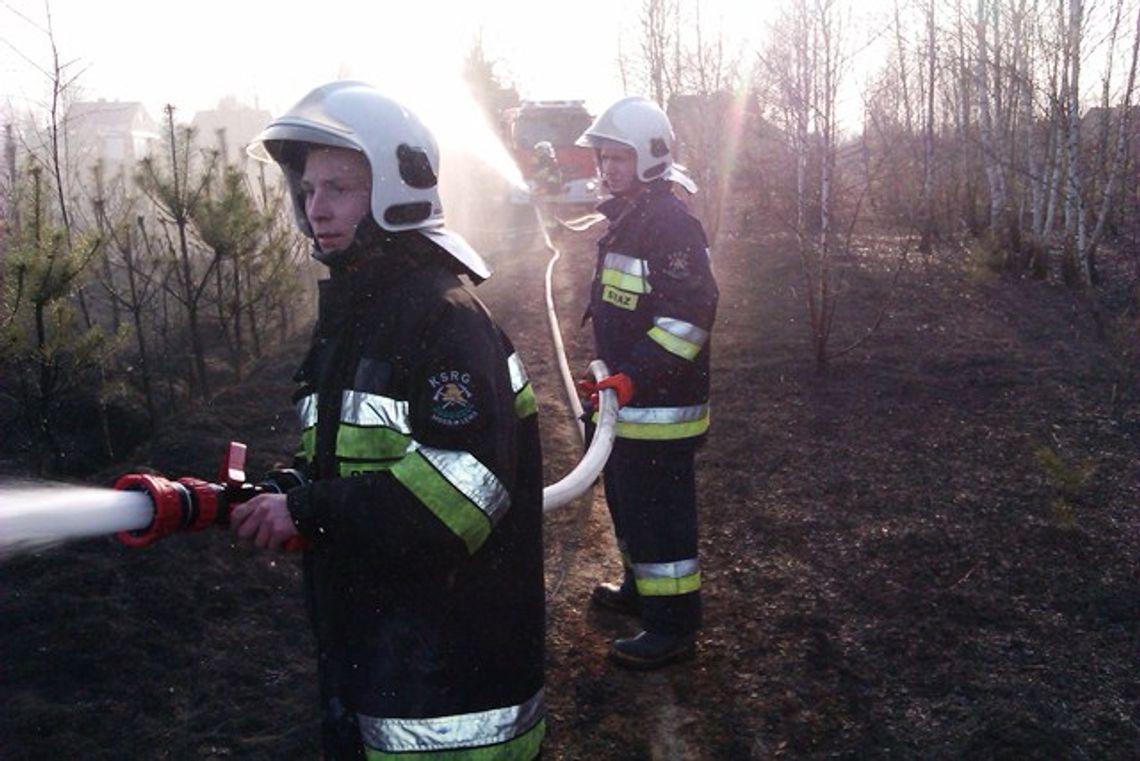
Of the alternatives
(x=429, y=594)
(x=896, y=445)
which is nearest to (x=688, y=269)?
(x=429, y=594)

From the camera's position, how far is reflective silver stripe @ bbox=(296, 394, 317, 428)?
92.6 inches

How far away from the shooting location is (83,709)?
371 centimetres

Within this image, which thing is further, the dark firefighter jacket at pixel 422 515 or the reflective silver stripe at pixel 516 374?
the reflective silver stripe at pixel 516 374

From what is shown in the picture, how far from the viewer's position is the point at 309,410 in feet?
7.86

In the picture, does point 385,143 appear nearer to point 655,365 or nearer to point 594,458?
point 594,458

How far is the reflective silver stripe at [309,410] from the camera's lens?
92.6 inches

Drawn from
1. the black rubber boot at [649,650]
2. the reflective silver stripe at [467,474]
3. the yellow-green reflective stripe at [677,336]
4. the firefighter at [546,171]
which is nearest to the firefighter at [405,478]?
the reflective silver stripe at [467,474]

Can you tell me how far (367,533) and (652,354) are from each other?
7.03 ft

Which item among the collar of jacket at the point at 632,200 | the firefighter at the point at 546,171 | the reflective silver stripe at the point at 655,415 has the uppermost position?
the firefighter at the point at 546,171

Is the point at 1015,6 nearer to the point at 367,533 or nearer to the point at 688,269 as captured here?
the point at 688,269

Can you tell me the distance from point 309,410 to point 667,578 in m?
2.18

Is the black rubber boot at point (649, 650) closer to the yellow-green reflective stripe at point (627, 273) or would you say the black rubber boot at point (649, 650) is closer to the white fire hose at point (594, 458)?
the white fire hose at point (594, 458)

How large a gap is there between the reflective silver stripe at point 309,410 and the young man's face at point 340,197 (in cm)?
33

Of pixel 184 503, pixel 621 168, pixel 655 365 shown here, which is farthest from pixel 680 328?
pixel 184 503
